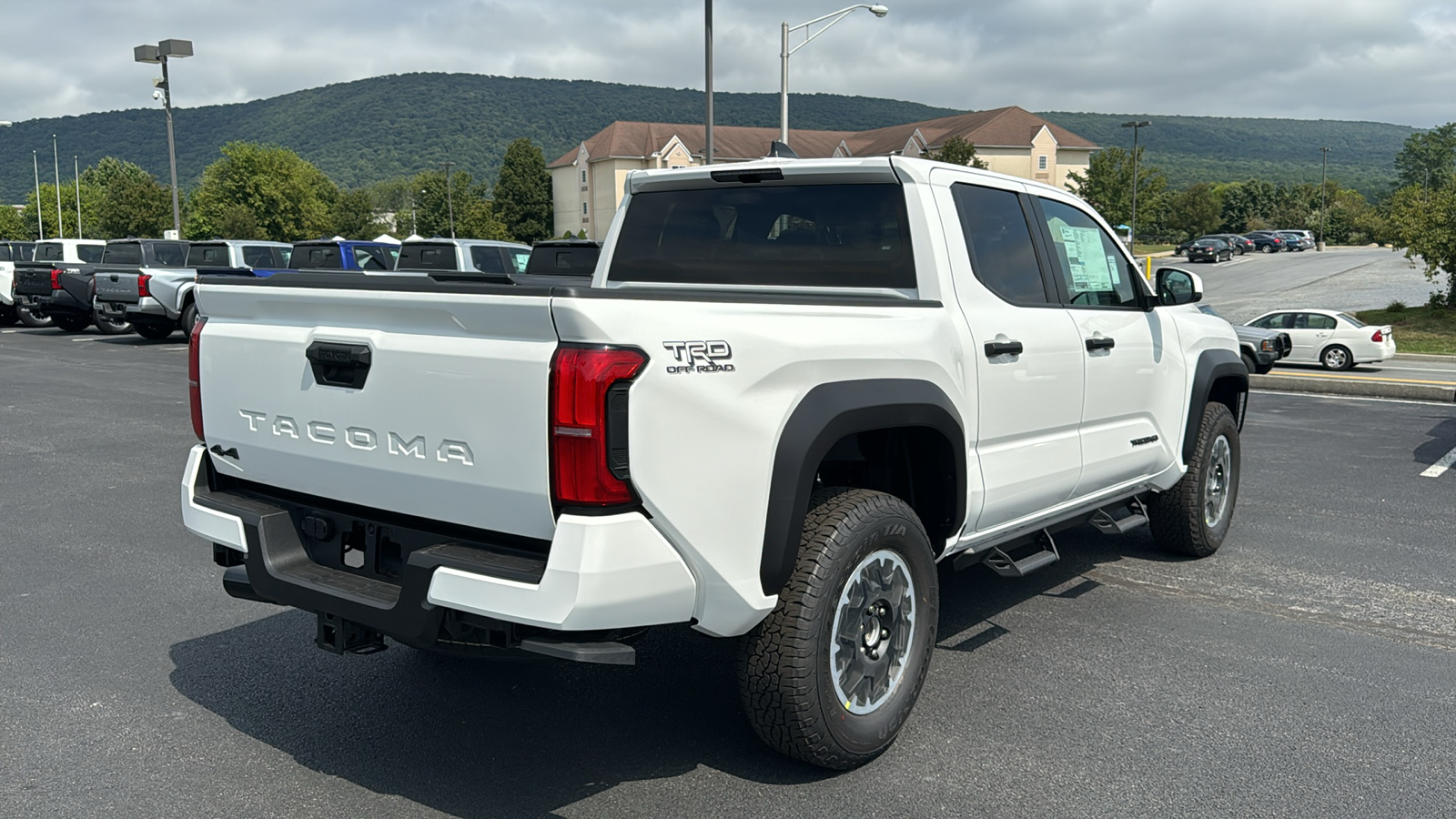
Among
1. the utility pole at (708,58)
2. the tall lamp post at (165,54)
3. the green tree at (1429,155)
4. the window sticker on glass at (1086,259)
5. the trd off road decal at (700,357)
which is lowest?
the trd off road decal at (700,357)

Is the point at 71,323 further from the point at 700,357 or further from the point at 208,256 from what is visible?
the point at 700,357

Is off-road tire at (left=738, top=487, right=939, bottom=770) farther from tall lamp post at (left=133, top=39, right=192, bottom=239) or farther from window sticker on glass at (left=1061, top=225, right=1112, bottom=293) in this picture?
tall lamp post at (left=133, top=39, right=192, bottom=239)

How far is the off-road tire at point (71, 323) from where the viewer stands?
920 inches

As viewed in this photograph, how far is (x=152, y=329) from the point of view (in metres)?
21.4

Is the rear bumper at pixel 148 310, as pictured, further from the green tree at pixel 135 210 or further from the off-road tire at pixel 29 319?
the green tree at pixel 135 210

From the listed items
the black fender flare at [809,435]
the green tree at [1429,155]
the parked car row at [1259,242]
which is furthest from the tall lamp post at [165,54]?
the green tree at [1429,155]

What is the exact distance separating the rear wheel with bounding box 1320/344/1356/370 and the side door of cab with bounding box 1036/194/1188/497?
69.1 ft

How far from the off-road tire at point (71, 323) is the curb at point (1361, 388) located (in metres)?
22.3

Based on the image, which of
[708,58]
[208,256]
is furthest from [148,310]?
[708,58]

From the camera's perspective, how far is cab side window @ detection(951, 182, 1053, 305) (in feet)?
14.6

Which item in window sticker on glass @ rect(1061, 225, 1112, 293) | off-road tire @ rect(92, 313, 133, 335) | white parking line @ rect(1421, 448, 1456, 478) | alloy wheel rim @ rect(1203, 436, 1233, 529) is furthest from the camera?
off-road tire @ rect(92, 313, 133, 335)

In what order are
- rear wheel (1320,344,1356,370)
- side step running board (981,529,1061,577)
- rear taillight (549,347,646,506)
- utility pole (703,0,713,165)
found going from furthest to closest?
rear wheel (1320,344,1356,370)
utility pole (703,0,713,165)
side step running board (981,529,1061,577)
rear taillight (549,347,646,506)

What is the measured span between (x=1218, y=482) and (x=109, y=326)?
23.0m

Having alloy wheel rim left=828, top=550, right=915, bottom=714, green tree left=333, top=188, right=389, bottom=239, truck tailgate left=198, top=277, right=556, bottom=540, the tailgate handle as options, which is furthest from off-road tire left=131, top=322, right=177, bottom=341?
green tree left=333, top=188, right=389, bottom=239
